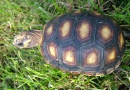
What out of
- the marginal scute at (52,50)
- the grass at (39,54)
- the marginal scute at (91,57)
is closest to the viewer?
the marginal scute at (91,57)

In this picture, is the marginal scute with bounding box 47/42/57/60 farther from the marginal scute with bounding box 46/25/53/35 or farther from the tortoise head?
the tortoise head

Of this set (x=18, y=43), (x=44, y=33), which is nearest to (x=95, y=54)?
(x=44, y=33)

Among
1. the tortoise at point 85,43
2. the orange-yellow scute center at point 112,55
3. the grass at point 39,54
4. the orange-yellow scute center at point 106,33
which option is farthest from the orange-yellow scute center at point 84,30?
the grass at point 39,54

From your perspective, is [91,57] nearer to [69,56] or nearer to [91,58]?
[91,58]

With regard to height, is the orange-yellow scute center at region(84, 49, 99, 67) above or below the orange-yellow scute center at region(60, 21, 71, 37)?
below

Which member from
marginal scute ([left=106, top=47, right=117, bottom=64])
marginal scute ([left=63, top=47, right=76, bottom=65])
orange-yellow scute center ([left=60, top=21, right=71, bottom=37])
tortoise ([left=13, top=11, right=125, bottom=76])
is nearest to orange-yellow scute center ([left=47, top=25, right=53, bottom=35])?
tortoise ([left=13, top=11, right=125, bottom=76])

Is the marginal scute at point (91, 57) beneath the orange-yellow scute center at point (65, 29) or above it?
beneath

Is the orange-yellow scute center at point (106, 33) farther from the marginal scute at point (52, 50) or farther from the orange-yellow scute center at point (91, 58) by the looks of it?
the marginal scute at point (52, 50)
